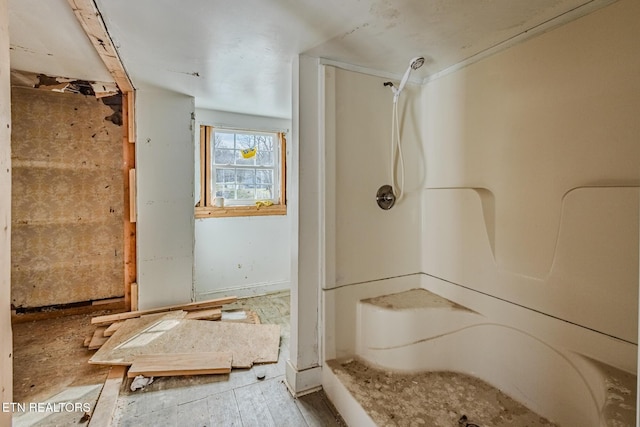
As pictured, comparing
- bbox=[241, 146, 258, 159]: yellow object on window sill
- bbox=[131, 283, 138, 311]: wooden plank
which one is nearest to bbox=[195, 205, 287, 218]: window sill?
bbox=[241, 146, 258, 159]: yellow object on window sill

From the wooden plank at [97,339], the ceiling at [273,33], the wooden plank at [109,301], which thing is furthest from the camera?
the wooden plank at [109,301]

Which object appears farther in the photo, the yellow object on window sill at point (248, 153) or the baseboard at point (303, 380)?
the yellow object on window sill at point (248, 153)

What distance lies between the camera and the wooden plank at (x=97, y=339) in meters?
2.02

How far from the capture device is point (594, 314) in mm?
1202

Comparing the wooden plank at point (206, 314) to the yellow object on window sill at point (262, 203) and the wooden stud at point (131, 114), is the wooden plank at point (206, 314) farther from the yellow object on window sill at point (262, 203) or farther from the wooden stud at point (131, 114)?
the wooden stud at point (131, 114)

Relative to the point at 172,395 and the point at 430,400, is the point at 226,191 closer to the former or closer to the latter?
the point at 172,395

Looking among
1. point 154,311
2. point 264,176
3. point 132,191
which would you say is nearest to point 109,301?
point 154,311

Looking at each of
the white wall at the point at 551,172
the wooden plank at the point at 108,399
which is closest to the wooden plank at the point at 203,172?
the wooden plank at the point at 108,399

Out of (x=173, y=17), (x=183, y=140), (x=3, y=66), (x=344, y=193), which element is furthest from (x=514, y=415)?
(x=183, y=140)

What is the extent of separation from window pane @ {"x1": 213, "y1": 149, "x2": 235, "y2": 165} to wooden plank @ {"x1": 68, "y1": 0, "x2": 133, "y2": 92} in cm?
107

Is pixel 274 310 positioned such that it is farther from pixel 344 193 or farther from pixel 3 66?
pixel 3 66

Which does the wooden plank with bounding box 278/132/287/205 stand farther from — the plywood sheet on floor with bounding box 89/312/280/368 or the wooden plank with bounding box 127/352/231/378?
the wooden plank with bounding box 127/352/231/378

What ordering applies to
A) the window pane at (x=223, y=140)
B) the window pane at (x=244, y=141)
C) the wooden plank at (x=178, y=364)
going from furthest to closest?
1. the window pane at (x=244, y=141)
2. the window pane at (x=223, y=140)
3. the wooden plank at (x=178, y=364)

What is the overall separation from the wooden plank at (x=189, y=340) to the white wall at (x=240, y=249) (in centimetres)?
73
